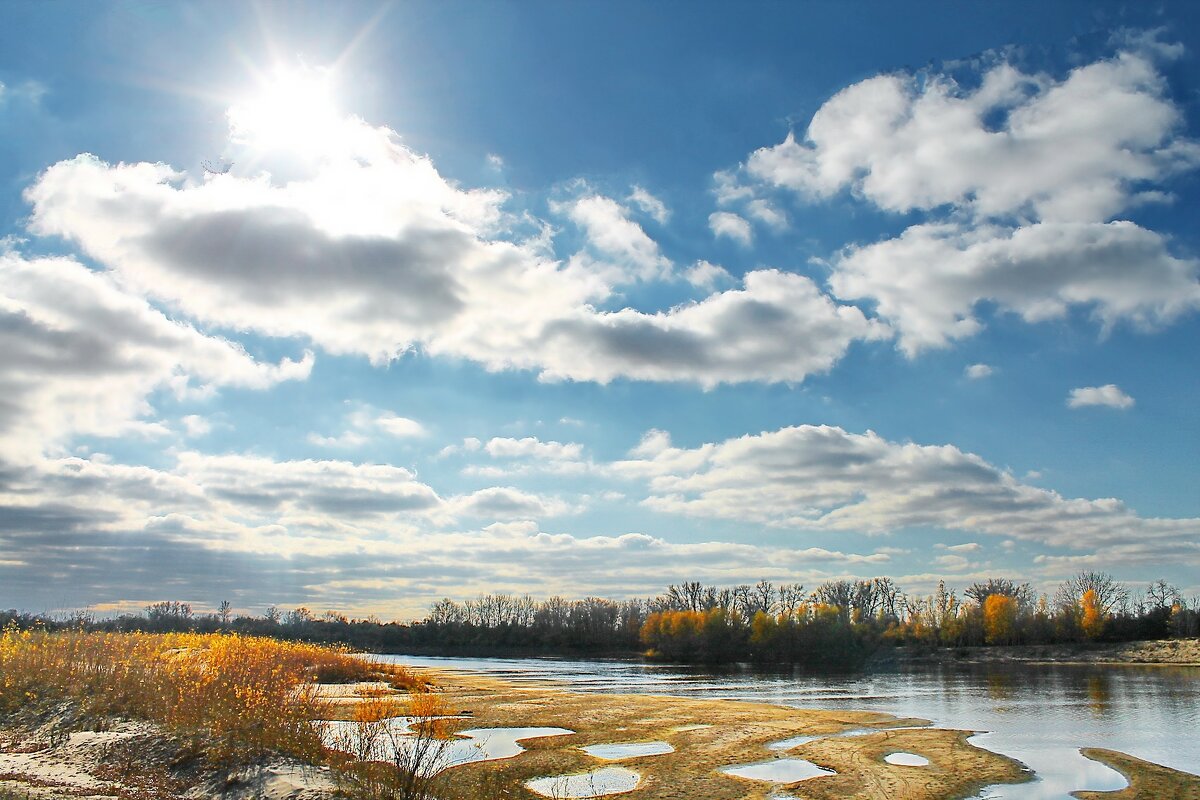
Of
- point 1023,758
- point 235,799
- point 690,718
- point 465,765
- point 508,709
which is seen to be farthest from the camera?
point 508,709

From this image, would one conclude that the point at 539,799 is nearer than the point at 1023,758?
Yes

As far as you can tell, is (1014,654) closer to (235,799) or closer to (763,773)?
(763,773)

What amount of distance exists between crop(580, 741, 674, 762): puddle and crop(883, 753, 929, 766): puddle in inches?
265

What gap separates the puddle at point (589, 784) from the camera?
19594mm

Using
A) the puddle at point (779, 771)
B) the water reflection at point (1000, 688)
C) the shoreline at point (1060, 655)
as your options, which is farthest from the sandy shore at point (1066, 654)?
the puddle at point (779, 771)

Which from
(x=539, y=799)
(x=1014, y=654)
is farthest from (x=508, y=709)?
(x=1014, y=654)

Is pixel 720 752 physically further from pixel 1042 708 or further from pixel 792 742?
pixel 1042 708

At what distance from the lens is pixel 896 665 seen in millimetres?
114250

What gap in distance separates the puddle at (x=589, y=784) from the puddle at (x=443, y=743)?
257 cm

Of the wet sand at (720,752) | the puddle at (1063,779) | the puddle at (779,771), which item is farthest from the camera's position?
the puddle at (779,771)

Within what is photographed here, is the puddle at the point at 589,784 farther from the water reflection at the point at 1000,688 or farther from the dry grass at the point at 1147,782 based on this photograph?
the water reflection at the point at 1000,688

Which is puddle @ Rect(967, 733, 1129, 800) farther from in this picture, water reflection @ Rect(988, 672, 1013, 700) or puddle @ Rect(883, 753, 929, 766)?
water reflection @ Rect(988, 672, 1013, 700)

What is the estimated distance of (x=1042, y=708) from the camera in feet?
146

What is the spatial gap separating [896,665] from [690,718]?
92.0 metres
